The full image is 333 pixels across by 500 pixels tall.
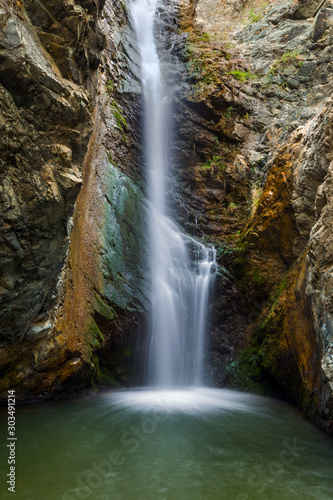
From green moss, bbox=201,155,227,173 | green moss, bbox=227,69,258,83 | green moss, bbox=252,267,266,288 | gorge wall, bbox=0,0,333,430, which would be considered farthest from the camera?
green moss, bbox=227,69,258,83

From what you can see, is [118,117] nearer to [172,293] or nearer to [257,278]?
[172,293]

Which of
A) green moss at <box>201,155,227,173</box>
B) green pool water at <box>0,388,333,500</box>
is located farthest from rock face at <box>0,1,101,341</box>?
green moss at <box>201,155,227,173</box>

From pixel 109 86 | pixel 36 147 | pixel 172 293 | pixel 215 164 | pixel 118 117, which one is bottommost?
pixel 172 293

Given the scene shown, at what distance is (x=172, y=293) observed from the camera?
9164 millimetres

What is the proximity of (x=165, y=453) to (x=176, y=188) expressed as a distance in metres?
9.21

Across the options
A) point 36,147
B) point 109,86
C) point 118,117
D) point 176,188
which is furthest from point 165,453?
point 109,86

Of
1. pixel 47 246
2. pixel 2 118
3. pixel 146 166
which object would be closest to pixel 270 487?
pixel 47 246

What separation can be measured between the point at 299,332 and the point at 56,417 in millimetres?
4295

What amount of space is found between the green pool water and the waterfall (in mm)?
2200

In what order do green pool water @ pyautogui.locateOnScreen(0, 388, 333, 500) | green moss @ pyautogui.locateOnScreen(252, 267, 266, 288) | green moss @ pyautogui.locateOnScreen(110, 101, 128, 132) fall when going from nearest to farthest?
green pool water @ pyautogui.locateOnScreen(0, 388, 333, 500)
green moss @ pyautogui.locateOnScreen(252, 267, 266, 288)
green moss @ pyautogui.locateOnScreen(110, 101, 128, 132)

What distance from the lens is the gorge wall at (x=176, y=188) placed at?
478cm

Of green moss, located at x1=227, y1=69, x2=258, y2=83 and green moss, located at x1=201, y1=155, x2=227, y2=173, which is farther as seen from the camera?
green moss, located at x1=227, y1=69, x2=258, y2=83

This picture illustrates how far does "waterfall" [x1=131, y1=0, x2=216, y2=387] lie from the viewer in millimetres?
8438

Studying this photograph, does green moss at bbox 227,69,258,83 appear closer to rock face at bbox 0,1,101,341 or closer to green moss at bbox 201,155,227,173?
green moss at bbox 201,155,227,173
